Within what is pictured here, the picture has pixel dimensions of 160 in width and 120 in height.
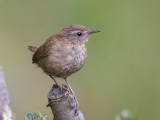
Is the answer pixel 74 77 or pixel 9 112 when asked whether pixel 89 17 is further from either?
pixel 9 112

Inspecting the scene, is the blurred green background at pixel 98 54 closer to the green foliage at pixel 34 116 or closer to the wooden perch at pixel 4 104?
the wooden perch at pixel 4 104

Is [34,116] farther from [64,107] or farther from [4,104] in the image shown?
[4,104]

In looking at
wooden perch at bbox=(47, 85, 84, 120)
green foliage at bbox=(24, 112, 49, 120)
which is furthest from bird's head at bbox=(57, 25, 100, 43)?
green foliage at bbox=(24, 112, 49, 120)

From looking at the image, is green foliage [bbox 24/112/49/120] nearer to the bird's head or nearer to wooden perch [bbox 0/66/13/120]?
wooden perch [bbox 0/66/13/120]

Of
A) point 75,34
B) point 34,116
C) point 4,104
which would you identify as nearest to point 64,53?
point 75,34

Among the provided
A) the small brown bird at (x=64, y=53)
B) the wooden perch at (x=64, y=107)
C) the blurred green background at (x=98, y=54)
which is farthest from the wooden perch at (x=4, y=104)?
the blurred green background at (x=98, y=54)

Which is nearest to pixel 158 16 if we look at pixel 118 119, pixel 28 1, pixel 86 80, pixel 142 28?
pixel 142 28
